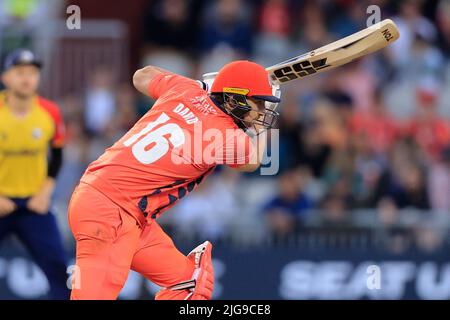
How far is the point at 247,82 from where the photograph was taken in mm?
7820

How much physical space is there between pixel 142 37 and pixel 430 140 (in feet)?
Answer: 11.9

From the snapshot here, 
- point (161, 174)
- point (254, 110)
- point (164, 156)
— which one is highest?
point (254, 110)

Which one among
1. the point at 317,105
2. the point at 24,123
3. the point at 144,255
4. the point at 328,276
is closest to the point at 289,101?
the point at 317,105

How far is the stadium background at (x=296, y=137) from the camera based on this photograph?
1171cm

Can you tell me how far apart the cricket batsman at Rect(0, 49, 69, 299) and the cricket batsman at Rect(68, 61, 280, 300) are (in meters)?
1.94

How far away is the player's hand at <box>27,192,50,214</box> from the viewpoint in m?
9.83

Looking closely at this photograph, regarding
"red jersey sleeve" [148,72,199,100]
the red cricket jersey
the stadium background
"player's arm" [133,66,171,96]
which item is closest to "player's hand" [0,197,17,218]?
the stadium background

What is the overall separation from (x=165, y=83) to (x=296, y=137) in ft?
17.2

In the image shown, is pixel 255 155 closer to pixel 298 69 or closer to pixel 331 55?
pixel 298 69

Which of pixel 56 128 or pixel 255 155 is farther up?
pixel 56 128

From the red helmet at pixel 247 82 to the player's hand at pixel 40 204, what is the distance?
252 cm

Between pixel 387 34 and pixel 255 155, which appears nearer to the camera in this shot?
pixel 255 155

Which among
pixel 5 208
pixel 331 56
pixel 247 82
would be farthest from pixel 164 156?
pixel 5 208
